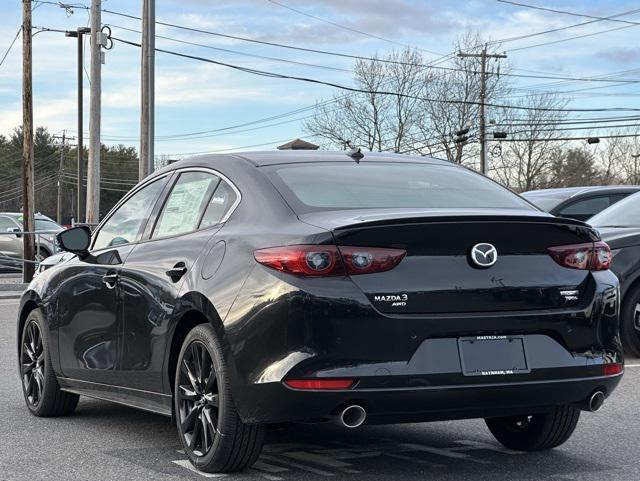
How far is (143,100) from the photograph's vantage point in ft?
82.3

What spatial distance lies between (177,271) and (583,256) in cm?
195

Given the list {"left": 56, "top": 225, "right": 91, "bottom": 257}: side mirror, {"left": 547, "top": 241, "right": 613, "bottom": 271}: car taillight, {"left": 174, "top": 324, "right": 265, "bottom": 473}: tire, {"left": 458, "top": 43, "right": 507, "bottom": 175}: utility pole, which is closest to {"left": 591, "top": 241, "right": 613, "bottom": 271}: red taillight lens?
{"left": 547, "top": 241, "right": 613, "bottom": 271}: car taillight

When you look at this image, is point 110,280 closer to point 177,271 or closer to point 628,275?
point 177,271

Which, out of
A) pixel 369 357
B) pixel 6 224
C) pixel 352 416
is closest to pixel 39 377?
pixel 352 416

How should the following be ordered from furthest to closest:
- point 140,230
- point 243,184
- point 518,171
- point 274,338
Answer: point 518,171, point 140,230, point 243,184, point 274,338

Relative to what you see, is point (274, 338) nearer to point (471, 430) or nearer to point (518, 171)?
point (471, 430)

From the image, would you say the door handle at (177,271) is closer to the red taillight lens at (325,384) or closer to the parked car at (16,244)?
the red taillight lens at (325,384)

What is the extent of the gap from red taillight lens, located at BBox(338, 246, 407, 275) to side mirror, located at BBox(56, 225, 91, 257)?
8.41 ft

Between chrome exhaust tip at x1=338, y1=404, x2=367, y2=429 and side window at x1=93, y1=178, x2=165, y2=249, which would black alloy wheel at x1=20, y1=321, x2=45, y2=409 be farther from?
chrome exhaust tip at x1=338, y1=404, x2=367, y2=429

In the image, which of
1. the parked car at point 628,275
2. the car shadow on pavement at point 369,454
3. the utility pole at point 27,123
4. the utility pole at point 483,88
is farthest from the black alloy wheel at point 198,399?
the utility pole at point 483,88

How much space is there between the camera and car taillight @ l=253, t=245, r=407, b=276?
14.6 ft

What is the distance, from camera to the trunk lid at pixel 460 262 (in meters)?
4.50

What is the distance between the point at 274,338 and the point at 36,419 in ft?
9.96

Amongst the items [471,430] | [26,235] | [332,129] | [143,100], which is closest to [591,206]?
[471,430]
